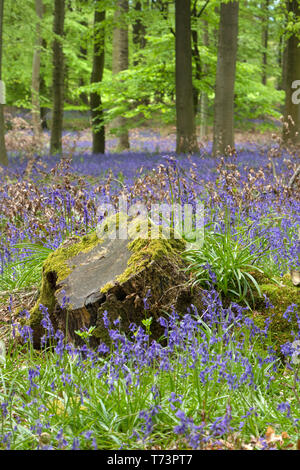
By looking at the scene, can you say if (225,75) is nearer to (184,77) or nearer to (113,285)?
(184,77)

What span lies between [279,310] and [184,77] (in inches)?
380

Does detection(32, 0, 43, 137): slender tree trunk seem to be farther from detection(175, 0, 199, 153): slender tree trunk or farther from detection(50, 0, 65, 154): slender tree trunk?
detection(175, 0, 199, 153): slender tree trunk

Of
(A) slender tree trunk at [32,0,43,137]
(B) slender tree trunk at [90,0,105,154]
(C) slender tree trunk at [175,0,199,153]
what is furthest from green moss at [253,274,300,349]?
(A) slender tree trunk at [32,0,43,137]

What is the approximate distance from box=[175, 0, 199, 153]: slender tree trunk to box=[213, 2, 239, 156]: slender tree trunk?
3.17 feet

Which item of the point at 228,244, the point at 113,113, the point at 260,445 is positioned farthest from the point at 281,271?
the point at 113,113

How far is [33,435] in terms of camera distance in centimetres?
246

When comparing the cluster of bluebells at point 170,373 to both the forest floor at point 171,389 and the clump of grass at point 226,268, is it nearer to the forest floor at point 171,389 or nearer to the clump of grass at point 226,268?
the forest floor at point 171,389

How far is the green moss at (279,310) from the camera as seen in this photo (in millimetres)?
3922

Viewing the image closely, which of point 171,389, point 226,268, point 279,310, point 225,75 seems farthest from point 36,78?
point 171,389

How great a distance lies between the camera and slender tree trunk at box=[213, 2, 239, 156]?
10789 millimetres

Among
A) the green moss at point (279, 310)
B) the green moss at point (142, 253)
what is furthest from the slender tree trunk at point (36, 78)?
the green moss at point (279, 310)

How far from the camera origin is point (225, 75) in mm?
11070

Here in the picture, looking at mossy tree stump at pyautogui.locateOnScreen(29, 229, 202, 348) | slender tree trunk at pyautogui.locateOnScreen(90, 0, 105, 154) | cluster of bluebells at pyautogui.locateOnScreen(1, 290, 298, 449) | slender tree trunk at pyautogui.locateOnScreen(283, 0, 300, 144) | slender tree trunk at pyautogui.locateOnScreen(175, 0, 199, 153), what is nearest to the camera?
cluster of bluebells at pyautogui.locateOnScreen(1, 290, 298, 449)

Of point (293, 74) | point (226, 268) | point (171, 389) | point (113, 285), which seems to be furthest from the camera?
point (293, 74)
